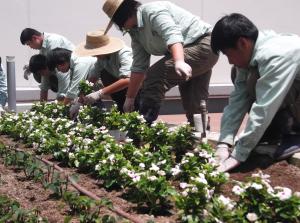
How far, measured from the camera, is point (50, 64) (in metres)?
6.15

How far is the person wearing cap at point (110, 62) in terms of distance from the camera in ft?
17.7

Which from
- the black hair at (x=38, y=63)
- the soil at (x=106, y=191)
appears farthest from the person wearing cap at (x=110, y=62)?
the soil at (x=106, y=191)

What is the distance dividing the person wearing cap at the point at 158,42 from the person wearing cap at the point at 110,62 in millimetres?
513

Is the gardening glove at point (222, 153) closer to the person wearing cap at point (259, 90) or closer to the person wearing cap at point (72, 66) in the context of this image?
the person wearing cap at point (259, 90)

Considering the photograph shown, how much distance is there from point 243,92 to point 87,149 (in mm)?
1186

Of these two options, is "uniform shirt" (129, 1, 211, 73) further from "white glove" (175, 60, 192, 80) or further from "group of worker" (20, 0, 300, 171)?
"white glove" (175, 60, 192, 80)

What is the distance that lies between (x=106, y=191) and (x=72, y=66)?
295 cm

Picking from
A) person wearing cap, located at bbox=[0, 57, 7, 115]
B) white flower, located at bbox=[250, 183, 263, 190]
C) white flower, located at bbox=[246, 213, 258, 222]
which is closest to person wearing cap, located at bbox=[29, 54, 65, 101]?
person wearing cap, located at bbox=[0, 57, 7, 115]

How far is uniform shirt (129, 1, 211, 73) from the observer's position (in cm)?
425

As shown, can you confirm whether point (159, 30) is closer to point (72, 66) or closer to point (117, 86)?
point (117, 86)

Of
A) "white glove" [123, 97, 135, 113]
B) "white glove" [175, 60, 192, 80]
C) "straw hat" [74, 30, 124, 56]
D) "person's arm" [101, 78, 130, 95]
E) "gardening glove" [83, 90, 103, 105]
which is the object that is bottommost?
"gardening glove" [83, 90, 103, 105]

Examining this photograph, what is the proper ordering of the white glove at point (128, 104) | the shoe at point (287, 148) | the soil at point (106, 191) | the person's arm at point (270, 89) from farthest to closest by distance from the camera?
the white glove at point (128, 104), the shoe at point (287, 148), the person's arm at point (270, 89), the soil at point (106, 191)

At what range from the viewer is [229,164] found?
11.3ft

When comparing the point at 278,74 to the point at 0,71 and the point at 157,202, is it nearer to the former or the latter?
the point at 157,202
